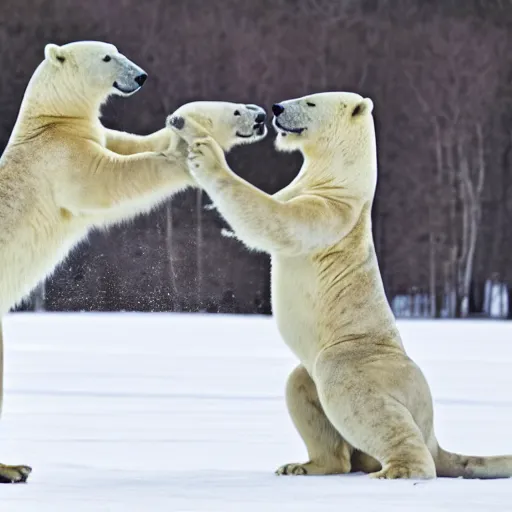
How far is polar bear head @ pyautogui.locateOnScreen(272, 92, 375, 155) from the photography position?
334cm

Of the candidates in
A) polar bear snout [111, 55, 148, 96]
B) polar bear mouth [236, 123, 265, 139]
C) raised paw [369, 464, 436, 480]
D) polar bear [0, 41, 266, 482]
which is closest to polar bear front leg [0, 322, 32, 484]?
polar bear [0, 41, 266, 482]

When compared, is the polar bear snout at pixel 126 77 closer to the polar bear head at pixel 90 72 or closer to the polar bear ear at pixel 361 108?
the polar bear head at pixel 90 72

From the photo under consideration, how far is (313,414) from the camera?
10.5ft

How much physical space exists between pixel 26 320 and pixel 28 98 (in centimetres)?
870

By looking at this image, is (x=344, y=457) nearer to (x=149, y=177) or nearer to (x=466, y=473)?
(x=466, y=473)

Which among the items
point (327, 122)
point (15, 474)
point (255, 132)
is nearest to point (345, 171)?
point (327, 122)

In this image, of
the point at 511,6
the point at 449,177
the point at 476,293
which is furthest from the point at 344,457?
the point at 511,6

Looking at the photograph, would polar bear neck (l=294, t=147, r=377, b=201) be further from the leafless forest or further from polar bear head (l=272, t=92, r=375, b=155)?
the leafless forest

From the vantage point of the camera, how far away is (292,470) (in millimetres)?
3127

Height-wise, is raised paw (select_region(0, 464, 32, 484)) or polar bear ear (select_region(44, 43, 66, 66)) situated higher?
polar bear ear (select_region(44, 43, 66, 66))

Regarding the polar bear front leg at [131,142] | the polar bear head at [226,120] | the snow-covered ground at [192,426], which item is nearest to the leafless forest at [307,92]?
the snow-covered ground at [192,426]

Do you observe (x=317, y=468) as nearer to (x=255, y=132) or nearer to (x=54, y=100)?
(x=255, y=132)

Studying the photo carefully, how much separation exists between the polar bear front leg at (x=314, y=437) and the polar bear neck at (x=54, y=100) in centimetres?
108

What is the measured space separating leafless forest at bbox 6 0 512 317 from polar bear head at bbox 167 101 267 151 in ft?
29.3
